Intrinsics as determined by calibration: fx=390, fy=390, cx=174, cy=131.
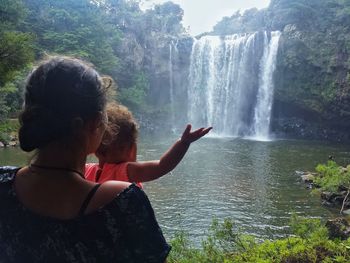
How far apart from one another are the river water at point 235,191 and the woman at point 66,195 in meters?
4.11

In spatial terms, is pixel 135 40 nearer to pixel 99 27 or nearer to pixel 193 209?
pixel 99 27

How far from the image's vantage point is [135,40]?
36.9 metres

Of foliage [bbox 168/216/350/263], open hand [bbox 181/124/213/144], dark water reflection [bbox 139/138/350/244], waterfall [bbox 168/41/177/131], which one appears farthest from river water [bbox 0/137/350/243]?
waterfall [bbox 168/41/177/131]

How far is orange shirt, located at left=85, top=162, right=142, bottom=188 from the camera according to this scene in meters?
2.41

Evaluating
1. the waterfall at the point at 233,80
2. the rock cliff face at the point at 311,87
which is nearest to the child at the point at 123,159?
the rock cliff face at the point at 311,87

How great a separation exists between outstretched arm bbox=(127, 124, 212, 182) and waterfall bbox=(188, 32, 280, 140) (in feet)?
97.0

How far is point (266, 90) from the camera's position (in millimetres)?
31203

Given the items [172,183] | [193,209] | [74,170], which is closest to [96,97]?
[74,170]

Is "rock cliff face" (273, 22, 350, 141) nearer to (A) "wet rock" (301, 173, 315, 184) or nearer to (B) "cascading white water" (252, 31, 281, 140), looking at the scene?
(B) "cascading white water" (252, 31, 281, 140)

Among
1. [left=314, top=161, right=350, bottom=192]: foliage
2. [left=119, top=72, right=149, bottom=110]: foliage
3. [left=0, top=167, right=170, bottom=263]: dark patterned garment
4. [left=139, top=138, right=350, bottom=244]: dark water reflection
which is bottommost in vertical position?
[left=139, top=138, right=350, bottom=244]: dark water reflection

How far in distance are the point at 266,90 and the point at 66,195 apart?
31.1m

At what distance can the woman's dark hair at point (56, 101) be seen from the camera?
133cm

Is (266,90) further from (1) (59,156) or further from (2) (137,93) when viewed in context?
(1) (59,156)

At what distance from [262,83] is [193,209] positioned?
76.3 ft
